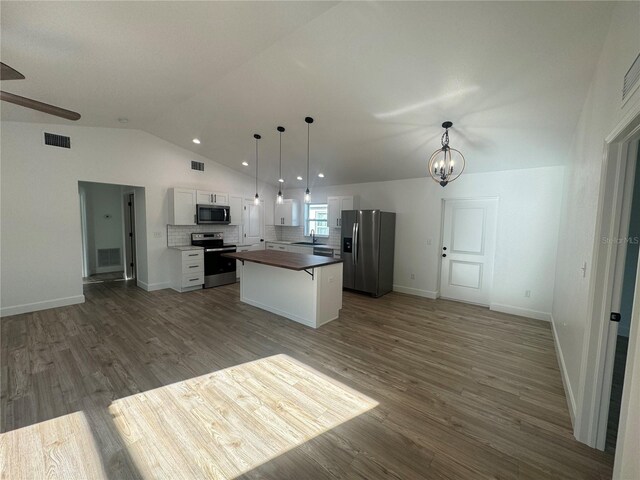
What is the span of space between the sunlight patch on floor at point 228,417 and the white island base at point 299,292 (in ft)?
3.69

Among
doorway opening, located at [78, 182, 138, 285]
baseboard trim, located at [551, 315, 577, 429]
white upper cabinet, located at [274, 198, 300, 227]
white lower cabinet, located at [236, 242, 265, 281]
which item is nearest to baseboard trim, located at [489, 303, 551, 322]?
baseboard trim, located at [551, 315, 577, 429]

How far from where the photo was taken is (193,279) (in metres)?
5.26

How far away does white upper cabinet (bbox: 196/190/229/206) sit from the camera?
557cm

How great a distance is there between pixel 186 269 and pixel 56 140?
9.51 ft

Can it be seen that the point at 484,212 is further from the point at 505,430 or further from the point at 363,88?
Answer: the point at 505,430

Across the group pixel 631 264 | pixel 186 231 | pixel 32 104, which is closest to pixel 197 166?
pixel 186 231

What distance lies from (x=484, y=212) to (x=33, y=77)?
6.42 m

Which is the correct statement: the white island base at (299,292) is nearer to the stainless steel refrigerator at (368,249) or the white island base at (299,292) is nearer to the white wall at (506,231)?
the stainless steel refrigerator at (368,249)

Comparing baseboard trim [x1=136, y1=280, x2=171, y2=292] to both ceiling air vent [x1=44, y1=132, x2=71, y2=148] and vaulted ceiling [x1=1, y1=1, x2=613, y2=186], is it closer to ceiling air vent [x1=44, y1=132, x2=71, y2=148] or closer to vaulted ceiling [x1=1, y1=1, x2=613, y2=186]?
ceiling air vent [x1=44, y1=132, x2=71, y2=148]

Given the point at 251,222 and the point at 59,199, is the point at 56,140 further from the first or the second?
the point at 251,222

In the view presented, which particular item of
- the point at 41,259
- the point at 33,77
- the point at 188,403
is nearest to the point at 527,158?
the point at 188,403


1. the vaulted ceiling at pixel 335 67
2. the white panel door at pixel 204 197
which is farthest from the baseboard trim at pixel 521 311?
the white panel door at pixel 204 197

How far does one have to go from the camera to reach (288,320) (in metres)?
3.86

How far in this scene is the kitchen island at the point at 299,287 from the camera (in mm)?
3564
